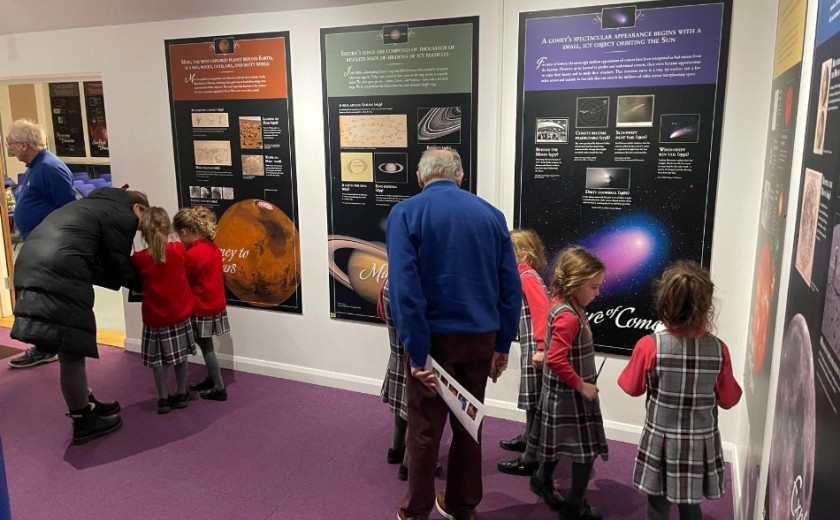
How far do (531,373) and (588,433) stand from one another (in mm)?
410

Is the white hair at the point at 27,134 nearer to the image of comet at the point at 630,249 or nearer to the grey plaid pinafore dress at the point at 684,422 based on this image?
the image of comet at the point at 630,249

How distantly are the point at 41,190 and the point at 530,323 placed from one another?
3.28m

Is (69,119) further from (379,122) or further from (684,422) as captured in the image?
(684,422)

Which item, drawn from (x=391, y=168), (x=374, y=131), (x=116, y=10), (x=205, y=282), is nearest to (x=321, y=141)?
(x=374, y=131)

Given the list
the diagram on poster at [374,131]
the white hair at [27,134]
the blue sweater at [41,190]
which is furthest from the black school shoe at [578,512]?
the white hair at [27,134]

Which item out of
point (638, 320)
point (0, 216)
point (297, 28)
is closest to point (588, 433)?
point (638, 320)

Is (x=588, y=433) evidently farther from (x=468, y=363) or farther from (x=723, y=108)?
(x=723, y=108)

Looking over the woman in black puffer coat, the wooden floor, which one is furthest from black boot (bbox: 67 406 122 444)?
the wooden floor

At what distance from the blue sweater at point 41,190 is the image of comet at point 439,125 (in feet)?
7.81

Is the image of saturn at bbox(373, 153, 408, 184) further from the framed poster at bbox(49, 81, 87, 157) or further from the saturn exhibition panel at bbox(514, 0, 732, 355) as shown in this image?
the framed poster at bbox(49, 81, 87, 157)

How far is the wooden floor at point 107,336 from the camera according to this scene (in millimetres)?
4816

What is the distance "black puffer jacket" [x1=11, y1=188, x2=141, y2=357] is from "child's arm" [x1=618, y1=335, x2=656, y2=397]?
2541 millimetres

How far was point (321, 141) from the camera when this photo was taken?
12.3 feet

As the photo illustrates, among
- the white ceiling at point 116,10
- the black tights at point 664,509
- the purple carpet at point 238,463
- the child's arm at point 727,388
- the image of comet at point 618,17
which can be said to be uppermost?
the white ceiling at point 116,10
